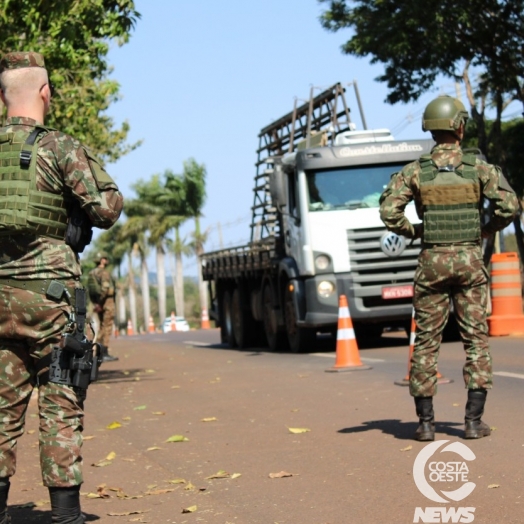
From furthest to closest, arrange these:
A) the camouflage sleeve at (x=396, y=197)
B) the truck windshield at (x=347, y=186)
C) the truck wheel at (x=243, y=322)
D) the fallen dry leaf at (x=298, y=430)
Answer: the truck wheel at (x=243, y=322)
the truck windshield at (x=347, y=186)
the fallen dry leaf at (x=298, y=430)
the camouflage sleeve at (x=396, y=197)

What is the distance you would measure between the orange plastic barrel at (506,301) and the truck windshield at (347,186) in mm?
2134

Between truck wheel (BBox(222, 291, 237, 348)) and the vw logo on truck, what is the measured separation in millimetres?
6216

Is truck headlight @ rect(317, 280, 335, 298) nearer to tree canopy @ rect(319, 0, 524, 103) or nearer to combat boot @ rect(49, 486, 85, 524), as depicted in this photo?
tree canopy @ rect(319, 0, 524, 103)

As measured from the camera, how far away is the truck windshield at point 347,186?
17.3 meters

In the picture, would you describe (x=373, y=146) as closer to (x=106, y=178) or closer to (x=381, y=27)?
(x=381, y=27)

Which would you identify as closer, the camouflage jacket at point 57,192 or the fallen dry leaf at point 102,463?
the camouflage jacket at point 57,192

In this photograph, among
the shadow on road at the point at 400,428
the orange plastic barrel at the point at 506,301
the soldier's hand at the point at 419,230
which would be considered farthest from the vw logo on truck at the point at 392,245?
the soldier's hand at the point at 419,230

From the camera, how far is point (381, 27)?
81.7ft

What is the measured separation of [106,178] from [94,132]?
70.0ft

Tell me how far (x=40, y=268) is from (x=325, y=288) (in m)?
12.2

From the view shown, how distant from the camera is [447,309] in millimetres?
7344

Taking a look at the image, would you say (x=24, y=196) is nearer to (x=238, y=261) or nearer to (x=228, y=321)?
(x=238, y=261)

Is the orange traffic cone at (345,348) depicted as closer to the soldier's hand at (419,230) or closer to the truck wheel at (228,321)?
the soldier's hand at (419,230)

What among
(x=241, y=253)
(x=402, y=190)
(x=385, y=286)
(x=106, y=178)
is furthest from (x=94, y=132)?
(x=106, y=178)
